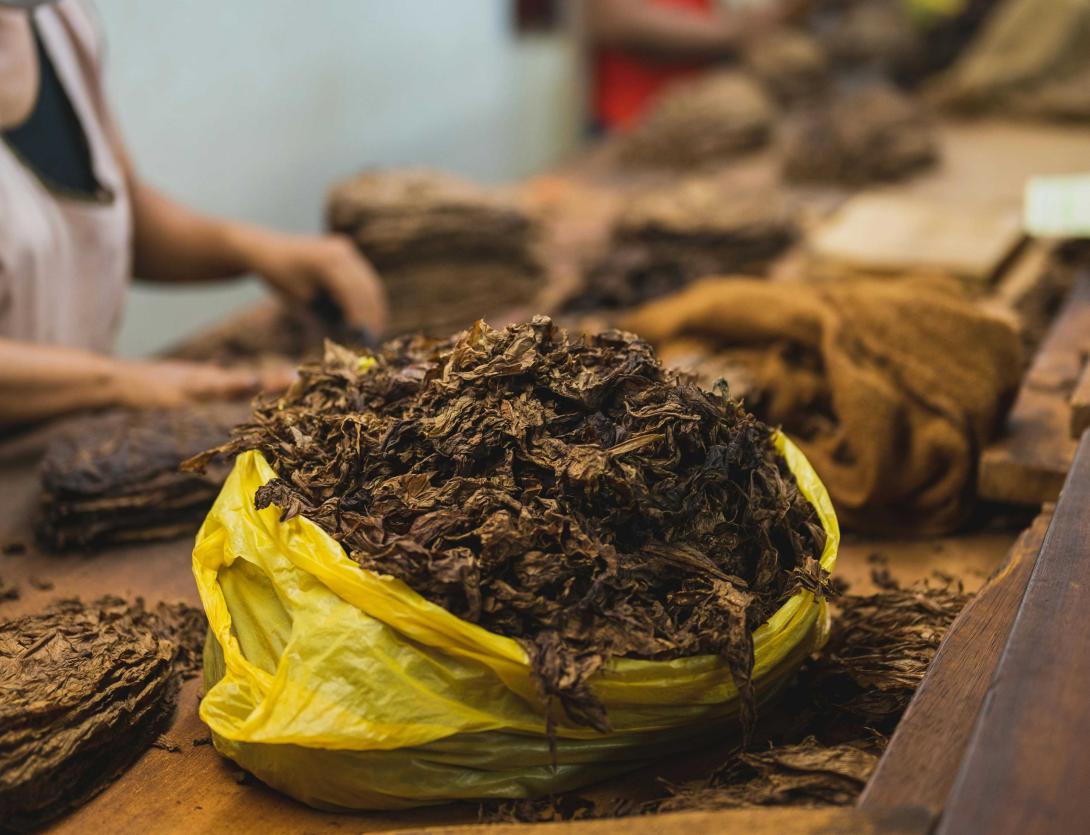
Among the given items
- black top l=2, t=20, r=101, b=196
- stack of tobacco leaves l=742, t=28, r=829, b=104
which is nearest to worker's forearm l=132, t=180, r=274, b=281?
black top l=2, t=20, r=101, b=196

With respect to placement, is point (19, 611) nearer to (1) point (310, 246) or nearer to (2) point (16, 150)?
(2) point (16, 150)

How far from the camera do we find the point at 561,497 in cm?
144

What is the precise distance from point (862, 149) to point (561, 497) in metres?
3.61

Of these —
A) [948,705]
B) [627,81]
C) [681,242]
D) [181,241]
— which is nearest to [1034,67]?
[627,81]

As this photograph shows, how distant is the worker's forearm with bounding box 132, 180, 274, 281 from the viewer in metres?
3.25

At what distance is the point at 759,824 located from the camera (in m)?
1.14

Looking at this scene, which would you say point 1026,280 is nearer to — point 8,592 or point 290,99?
point 8,592

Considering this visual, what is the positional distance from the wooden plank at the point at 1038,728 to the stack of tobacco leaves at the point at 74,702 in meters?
1.06

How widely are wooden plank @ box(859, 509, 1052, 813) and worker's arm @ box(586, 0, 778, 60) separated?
187 inches

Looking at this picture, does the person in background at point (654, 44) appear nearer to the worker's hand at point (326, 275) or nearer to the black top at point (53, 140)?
the worker's hand at point (326, 275)

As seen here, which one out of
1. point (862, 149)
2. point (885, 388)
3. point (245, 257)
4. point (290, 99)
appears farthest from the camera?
point (290, 99)

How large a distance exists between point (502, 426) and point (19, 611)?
0.96m

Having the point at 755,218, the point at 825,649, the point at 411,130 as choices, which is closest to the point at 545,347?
the point at 825,649

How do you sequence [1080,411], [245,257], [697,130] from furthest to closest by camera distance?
[697,130]
[245,257]
[1080,411]
